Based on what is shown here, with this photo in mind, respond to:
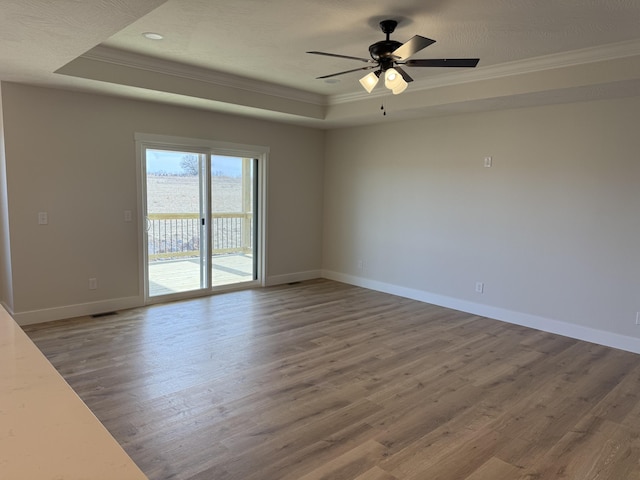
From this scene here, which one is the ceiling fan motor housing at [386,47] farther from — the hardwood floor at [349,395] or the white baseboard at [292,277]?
the white baseboard at [292,277]

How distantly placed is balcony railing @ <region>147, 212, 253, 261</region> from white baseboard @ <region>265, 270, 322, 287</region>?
22.6 inches

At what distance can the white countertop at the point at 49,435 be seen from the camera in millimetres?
777

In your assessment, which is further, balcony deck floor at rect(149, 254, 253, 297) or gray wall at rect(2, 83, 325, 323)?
balcony deck floor at rect(149, 254, 253, 297)

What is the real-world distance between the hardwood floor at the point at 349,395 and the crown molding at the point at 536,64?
2.65 meters

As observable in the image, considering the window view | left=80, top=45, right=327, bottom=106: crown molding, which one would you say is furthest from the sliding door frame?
left=80, top=45, right=327, bottom=106: crown molding

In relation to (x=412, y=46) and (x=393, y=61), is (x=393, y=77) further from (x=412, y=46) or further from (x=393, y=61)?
(x=412, y=46)

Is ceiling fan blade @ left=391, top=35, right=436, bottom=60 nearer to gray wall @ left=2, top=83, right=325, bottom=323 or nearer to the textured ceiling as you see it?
the textured ceiling

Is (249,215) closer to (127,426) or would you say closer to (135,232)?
(135,232)

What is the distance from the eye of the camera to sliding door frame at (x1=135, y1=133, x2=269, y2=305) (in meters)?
5.10

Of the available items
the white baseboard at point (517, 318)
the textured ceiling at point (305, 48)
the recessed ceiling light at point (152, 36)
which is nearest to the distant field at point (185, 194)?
the textured ceiling at point (305, 48)

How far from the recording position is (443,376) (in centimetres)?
346

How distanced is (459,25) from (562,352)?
10.1 ft

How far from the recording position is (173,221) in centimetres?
547

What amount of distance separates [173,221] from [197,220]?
32 centimetres
